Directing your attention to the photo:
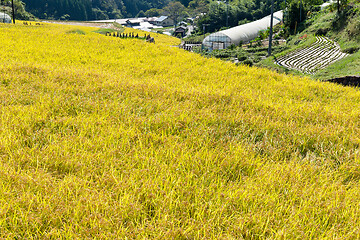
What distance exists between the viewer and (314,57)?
23.3 meters

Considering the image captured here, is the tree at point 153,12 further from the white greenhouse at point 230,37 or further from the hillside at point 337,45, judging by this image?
the hillside at point 337,45

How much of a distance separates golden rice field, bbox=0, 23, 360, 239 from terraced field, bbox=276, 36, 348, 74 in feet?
57.8

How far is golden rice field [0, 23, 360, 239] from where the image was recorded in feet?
5.70

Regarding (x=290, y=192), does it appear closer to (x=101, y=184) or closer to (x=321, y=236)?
(x=321, y=236)

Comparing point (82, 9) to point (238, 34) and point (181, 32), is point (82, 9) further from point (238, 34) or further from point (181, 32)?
point (238, 34)

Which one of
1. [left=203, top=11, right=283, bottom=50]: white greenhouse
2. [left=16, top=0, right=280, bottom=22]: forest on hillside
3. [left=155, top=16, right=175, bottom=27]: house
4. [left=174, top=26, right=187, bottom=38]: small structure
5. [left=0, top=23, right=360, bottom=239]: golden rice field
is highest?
[left=16, top=0, right=280, bottom=22]: forest on hillside

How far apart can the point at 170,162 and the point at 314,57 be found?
2515cm

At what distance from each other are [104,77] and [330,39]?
30625 millimetres

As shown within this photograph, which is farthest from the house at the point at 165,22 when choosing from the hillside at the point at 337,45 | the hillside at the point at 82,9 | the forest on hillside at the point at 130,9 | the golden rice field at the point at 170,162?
the golden rice field at the point at 170,162

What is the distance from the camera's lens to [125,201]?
1878 mm

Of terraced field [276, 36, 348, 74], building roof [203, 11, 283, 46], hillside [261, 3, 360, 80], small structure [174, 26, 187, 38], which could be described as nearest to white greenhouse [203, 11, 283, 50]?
building roof [203, 11, 283, 46]

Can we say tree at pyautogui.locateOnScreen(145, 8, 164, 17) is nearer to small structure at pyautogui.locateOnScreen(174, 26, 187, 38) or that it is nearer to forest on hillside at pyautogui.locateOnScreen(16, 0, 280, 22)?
forest on hillside at pyautogui.locateOnScreen(16, 0, 280, 22)

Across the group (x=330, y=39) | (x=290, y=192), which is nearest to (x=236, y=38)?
(x=330, y=39)

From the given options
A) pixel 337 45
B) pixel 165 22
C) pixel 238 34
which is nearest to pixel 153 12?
pixel 165 22
